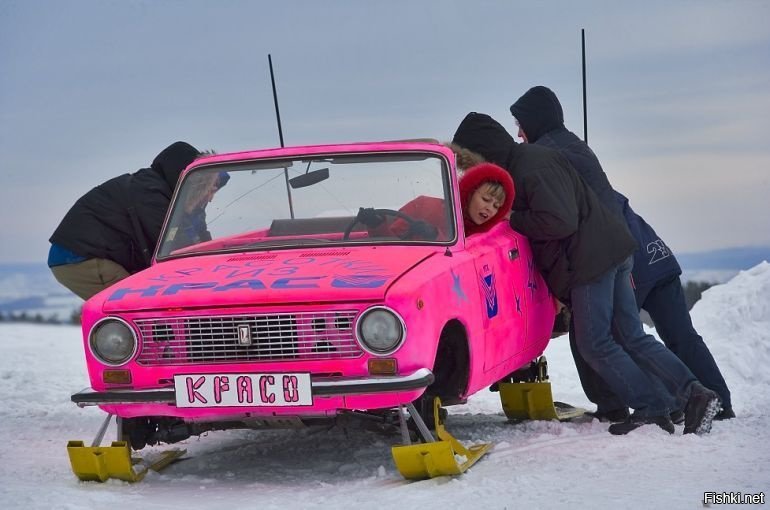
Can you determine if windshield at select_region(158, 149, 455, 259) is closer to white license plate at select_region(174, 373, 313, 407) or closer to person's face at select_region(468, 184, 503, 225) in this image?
person's face at select_region(468, 184, 503, 225)

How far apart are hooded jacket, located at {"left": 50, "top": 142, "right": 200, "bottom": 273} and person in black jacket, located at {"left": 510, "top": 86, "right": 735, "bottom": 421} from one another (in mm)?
2525

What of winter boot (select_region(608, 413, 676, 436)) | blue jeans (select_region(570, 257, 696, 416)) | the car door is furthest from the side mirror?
winter boot (select_region(608, 413, 676, 436))

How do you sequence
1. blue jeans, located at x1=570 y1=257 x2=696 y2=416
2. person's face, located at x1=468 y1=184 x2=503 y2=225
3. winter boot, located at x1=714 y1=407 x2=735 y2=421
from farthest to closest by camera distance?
winter boot, located at x1=714 y1=407 x2=735 y2=421 < blue jeans, located at x1=570 y1=257 x2=696 y2=416 < person's face, located at x1=468 y1=184 x2=503 y2=225

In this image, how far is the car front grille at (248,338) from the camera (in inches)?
250

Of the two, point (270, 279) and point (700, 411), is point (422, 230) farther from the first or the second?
point (700, 411)

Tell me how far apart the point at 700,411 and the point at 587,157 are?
6.36 ft

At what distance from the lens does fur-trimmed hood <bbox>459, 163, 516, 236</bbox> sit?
775 centimetres

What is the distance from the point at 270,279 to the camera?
21.7ft

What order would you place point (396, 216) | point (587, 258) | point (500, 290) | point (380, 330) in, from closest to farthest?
point (380, 330) → point (396, 216) → point (500, 290) → point (587, 258)

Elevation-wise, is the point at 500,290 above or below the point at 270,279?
below

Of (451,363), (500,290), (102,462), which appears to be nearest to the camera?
(102,462)

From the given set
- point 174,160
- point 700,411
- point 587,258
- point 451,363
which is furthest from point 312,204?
point 700,411

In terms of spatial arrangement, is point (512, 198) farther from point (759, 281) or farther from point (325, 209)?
point (759, 281)

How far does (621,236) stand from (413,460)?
251cm
